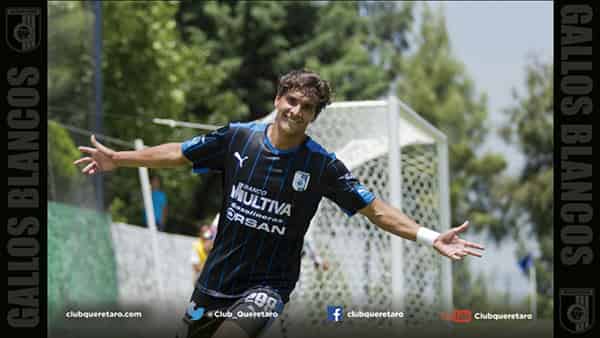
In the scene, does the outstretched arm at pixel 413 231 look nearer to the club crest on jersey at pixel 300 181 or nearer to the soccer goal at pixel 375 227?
the club crest on jersey at pixel 300 181

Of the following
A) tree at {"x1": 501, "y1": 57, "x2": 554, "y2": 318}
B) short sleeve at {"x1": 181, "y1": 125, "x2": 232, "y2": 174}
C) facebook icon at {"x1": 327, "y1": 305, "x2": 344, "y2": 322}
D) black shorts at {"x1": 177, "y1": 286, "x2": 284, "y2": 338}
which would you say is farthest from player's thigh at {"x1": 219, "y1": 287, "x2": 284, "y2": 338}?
tree at {"x1": 501, "y1": 57, "x2": 554, "y2": 318}

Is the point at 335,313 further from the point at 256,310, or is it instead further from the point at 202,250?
the point at 256,310

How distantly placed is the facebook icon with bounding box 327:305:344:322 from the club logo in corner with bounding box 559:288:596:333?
3.76m

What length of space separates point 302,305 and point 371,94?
48.3 feet

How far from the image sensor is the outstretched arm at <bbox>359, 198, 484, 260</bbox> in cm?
665

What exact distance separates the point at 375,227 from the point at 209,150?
24.5 feet

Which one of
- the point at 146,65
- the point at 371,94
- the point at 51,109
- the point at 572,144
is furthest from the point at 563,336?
the point at 371,94

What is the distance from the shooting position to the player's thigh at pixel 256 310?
6543 mm

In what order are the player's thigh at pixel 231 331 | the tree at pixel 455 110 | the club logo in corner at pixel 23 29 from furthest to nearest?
the tree at pixel 455 110, the club logo in corner at pixel 23 29, the player's thigh at pixel 231 331

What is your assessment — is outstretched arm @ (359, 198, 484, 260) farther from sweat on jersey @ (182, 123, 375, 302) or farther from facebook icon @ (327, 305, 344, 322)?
facebook icon @ (327, 305, 344, 322)

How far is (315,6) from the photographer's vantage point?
90.5 feet

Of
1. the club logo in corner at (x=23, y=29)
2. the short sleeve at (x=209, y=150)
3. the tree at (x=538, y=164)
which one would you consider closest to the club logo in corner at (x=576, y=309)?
the short sleeve at (x=209, y=150)

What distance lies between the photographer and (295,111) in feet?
22.1

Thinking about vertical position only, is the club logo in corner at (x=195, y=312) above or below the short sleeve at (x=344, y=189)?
below
